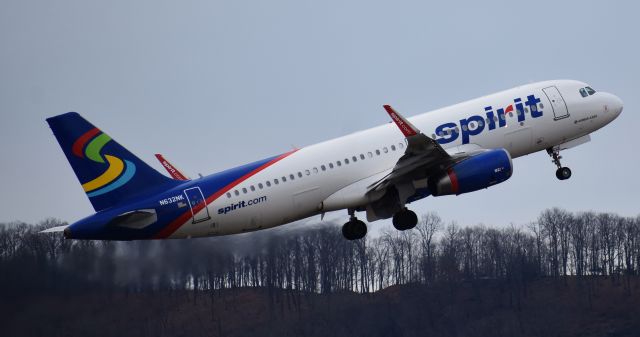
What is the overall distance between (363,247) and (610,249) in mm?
18351

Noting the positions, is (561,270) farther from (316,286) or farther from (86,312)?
(86,312)

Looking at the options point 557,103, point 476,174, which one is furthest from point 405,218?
point 557,103

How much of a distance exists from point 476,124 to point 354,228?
788 cm

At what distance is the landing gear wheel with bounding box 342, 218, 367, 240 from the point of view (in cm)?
7294

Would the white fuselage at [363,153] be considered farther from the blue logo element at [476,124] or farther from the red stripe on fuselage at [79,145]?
the red stripe on fuselage at [79,145]

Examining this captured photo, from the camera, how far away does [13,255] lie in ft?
227

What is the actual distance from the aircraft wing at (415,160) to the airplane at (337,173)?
0.05 metres

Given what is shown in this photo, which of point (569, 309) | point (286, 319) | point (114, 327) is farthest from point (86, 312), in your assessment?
point (569, 309)

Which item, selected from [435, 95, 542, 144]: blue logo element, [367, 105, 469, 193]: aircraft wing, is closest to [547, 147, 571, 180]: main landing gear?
[435, 95, 542, 144]: blue logo element

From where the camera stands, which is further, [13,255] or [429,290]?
[429,290]

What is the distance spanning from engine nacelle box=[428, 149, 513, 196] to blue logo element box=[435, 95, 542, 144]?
7.72ft

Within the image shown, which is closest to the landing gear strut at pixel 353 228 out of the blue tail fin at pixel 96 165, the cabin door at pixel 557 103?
the blue tail fin at pixel 96 165

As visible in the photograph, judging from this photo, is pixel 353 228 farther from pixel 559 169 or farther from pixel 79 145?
pixel 79 145

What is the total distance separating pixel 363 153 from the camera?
231ft
